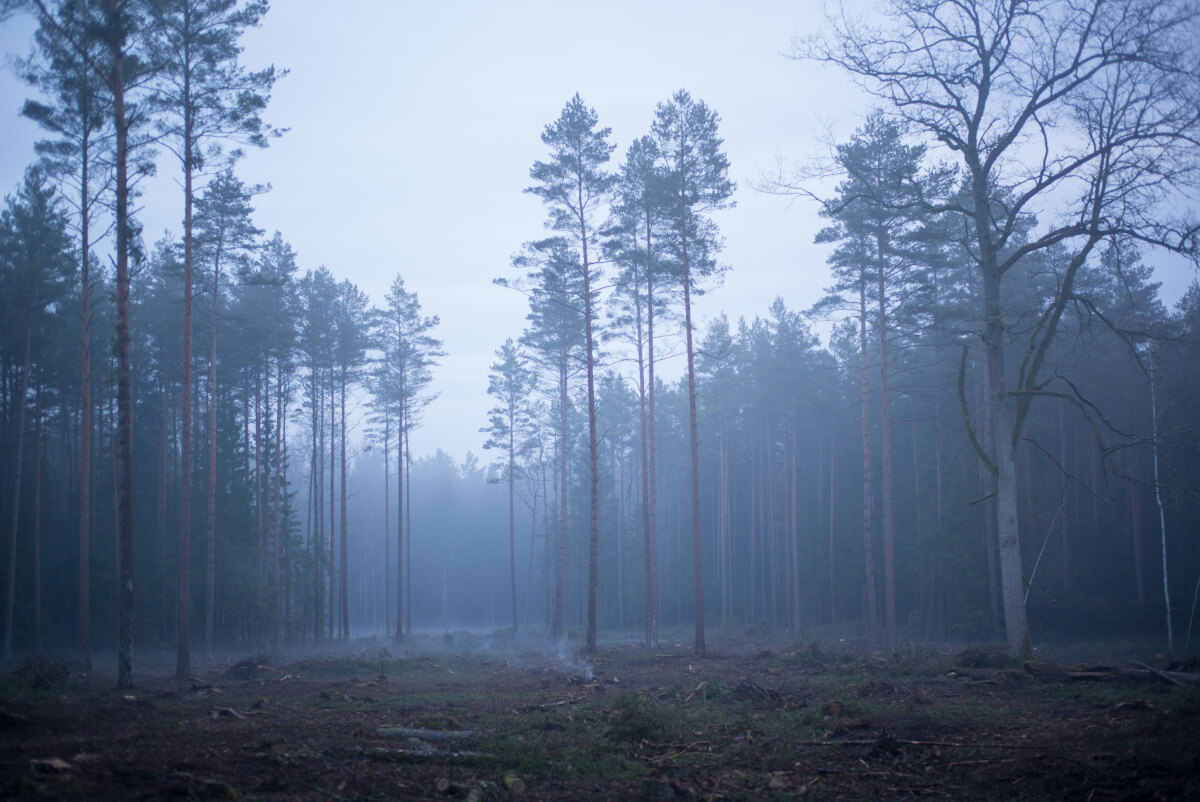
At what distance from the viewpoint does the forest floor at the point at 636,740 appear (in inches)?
237

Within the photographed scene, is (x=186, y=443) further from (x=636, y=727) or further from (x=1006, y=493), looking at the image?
(x=1006, y=493)

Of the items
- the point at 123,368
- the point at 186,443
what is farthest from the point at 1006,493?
the point at 186,443

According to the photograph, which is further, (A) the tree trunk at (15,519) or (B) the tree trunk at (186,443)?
(A) the tree trunk at (15,519)

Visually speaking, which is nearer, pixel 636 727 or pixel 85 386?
pixel 636 727

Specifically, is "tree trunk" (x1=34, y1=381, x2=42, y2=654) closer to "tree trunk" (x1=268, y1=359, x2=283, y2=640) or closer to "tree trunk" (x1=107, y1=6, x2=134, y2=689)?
"tree trunk" (x1=268, y1=359, x2=283, y2=640)

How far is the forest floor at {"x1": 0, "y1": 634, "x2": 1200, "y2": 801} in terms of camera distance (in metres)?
6.02

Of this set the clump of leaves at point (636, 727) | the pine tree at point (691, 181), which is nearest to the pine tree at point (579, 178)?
the pine tree at point (691, 181)

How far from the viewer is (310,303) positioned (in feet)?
108

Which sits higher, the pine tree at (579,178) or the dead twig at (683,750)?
the pine tree at (579,178)

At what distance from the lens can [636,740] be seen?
324 inches

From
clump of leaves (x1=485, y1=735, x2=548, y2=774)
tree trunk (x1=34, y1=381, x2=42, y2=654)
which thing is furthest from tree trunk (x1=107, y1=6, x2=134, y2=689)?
tree trunk (x1=34, y1=381, x2=42, y2=654)

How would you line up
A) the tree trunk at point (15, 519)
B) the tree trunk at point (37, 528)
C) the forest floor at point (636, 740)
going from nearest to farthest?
the forest floor at point (636, 740) → the tree trunk at point (15, 519) → the tree trunk at point (37, 528)

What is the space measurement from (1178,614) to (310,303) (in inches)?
1529

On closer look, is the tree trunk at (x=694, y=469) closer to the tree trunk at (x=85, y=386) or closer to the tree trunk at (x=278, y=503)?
the tree trunk at (x=85, y=386)
